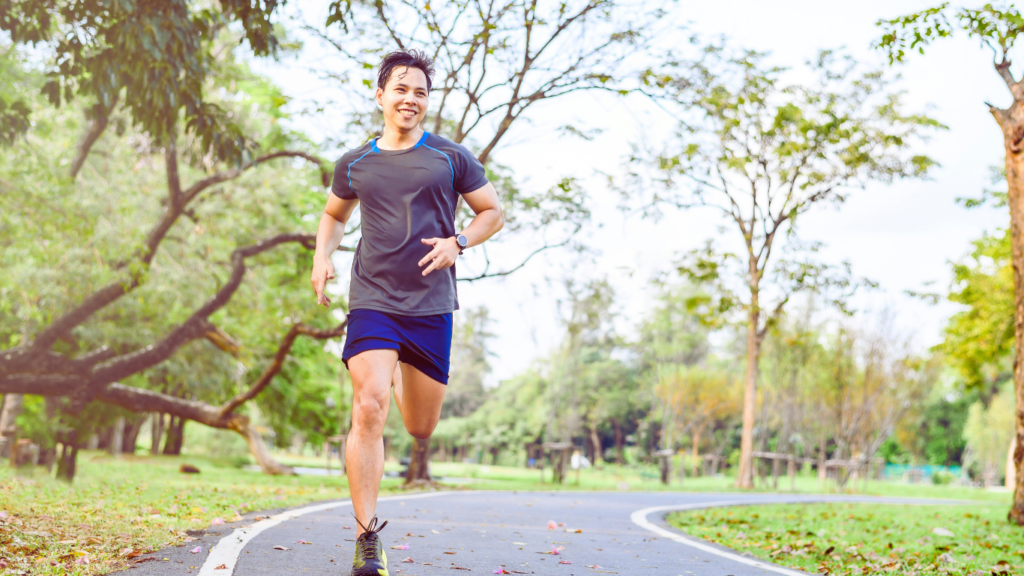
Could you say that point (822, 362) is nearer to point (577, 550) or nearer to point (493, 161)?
point (493, 161)

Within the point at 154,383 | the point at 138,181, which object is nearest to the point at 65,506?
the point at 138,181

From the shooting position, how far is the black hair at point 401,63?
13.5ft

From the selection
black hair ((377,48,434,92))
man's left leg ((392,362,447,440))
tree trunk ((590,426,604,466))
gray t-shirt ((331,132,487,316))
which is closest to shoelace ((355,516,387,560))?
man's left leg ((392,362,447,440))

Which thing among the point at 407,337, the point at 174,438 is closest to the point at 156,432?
the point at 174,438

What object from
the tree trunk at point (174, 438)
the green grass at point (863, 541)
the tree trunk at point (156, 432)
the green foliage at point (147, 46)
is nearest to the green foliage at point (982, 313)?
the green grass at point (863, 541)

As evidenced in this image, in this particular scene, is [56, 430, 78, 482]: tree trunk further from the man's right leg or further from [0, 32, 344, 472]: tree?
the man's right leg

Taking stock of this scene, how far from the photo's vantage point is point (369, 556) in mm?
3527

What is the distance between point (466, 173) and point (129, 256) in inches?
444

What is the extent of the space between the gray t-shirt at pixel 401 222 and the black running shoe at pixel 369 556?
99 centimetres

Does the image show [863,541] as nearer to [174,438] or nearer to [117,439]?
[174,438]

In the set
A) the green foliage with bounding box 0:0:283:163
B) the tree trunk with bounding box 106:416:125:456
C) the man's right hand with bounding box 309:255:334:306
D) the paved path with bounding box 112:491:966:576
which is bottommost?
the tree trunk with bounding box 106:416:125:456

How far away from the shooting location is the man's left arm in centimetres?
390

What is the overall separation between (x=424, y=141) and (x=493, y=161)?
37.5 ft

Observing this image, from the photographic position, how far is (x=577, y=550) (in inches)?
217
